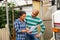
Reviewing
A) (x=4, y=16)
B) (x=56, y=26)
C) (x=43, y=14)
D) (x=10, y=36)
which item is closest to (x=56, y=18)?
(x=56, y=26)

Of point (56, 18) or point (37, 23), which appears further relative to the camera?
point (37, 23)

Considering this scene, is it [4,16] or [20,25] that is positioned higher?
[4,16]

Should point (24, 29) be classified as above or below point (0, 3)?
below

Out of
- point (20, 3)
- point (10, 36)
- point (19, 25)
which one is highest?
point (20, 3)

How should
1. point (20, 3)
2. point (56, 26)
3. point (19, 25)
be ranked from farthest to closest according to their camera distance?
point (20, 3) → point (19, 25) → point (56, 26)

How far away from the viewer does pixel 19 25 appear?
6.95m

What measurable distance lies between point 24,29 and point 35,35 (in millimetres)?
390

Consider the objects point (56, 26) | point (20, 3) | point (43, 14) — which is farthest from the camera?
point (20, 3)

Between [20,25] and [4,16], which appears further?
[4,16]

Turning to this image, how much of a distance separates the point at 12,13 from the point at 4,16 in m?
0.38

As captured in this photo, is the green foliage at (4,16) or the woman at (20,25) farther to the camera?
the green foliage at (4,16)

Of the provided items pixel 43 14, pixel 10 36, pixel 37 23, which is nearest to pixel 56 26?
pixel 37 23

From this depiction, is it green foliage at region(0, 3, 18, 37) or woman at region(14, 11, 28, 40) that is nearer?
woman at region(14, 11, 28, 40)

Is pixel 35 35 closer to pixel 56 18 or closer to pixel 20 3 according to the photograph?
pixel 56 18
